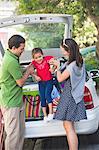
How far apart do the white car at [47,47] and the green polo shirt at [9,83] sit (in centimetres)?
57

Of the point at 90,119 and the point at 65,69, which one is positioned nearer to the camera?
the point at 65,69

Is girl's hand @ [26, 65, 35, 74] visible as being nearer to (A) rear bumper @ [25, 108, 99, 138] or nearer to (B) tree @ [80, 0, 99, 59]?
(A) rear bumper @ [25, 108, 99, 138]

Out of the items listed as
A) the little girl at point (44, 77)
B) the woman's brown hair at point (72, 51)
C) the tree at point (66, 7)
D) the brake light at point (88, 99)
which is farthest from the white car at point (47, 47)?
the tree at point (66, 7)

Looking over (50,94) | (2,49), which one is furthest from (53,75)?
(2,49)

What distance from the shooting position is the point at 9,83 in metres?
4.96

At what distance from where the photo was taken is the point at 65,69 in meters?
5.07

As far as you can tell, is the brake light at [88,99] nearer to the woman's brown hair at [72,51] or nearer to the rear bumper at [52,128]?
the rear bumper at [52,128]

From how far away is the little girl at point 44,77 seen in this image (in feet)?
17.8

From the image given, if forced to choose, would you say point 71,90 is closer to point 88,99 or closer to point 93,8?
point 88,99

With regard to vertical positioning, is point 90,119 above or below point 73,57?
below

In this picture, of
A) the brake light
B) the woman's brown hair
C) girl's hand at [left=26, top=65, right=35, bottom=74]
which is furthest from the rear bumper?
the woman's brown hair

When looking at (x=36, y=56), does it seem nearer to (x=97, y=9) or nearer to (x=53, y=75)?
(x=53, y=75)

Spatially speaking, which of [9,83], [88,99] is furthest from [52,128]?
[9,83]

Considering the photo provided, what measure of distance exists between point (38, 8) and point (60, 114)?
8446 millimetres
